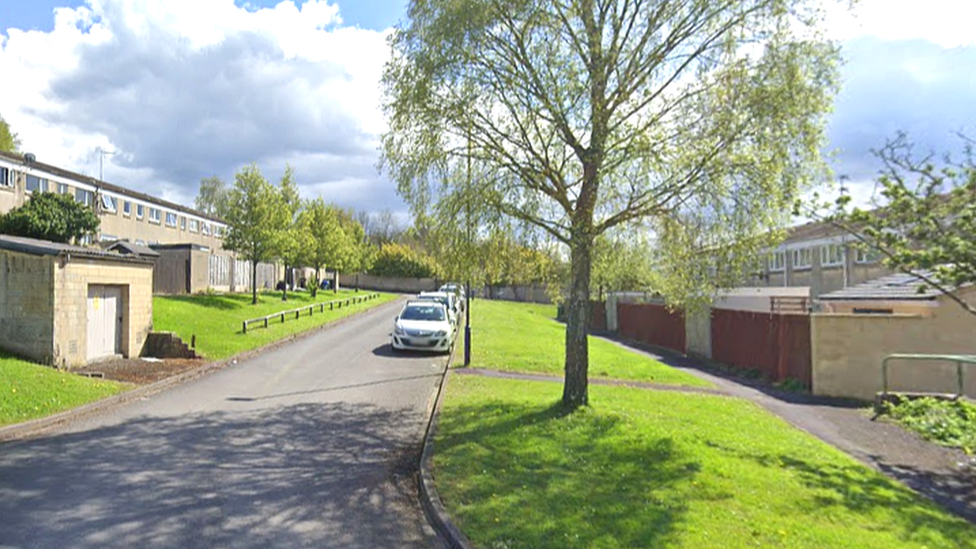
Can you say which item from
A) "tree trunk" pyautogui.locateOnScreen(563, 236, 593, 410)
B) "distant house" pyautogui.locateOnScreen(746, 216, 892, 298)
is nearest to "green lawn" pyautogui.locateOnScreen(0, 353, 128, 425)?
"tree trunk" pyautogui.locateOnScreen(563, 236, 593, 410)

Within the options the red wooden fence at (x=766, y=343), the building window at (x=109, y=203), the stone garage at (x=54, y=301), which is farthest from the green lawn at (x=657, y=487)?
the building window at (x=109, y=203)

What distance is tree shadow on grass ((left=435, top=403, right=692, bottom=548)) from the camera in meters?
5.38

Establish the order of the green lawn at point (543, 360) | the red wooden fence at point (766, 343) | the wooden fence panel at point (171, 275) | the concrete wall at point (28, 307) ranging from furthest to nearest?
1. the wooden fence panel at point (171, 275)
2. the red wooden fence at point (766, 343)
3. the green lawn at point (543, 360)
4. the concrete wall at point (28, 307)

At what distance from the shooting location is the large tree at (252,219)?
28203 millimetres

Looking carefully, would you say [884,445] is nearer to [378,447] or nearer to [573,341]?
[573,341]

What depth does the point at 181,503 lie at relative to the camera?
5969mm

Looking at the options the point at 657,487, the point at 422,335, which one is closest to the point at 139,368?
the point at 422,335

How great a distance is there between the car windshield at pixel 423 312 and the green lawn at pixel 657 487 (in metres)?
10.1

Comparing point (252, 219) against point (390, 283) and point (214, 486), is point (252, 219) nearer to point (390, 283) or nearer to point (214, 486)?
point (214, 486)

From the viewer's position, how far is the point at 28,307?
40.5 ft

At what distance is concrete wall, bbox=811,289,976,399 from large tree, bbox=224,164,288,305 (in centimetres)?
2218

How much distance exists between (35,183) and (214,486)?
113 ft

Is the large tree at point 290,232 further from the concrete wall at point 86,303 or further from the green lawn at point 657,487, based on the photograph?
the green lawn at point 657,487

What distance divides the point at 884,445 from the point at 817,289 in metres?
25.0
